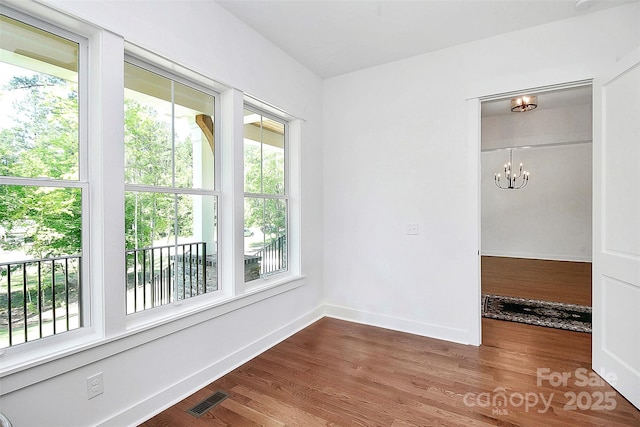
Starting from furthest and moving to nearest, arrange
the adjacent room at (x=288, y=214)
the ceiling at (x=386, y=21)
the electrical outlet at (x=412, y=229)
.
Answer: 1. the electrical outlet at (x=412, y=229)
2. the ceiling at (x=386, y=21)
3. the adjacent room at (x=288, y=214)

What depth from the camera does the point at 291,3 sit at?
2.45m

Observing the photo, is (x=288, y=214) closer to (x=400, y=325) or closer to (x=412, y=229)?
(x=412, y=229)

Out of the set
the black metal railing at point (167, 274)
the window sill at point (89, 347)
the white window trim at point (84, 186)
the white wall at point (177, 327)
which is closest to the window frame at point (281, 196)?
the white wall at point (177, 327)

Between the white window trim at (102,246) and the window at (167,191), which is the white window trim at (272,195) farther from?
the white window trim at (102,246)

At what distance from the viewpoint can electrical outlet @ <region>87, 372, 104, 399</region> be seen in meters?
1.70

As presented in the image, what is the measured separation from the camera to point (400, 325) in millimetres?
3428

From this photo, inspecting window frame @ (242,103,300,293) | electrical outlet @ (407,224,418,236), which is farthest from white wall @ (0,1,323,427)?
electrical outlet @ (407,224,418,236)

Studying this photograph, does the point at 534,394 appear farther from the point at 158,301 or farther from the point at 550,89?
the point at 158,301

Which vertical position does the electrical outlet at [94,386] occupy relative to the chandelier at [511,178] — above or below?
below

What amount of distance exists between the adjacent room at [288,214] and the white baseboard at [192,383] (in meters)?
0.01

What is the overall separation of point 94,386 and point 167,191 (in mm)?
1224

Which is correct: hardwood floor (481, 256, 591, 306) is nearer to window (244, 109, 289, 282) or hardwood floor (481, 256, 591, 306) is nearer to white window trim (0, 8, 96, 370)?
window (244, 109, 289, 282)

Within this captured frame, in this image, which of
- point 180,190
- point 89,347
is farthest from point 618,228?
point 89,347

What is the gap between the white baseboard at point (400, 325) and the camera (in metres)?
3.09
